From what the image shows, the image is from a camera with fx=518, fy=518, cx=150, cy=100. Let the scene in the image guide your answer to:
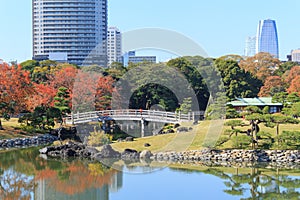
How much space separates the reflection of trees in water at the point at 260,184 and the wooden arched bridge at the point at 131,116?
10.8 metres

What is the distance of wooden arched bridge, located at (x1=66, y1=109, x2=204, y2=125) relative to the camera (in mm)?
31875

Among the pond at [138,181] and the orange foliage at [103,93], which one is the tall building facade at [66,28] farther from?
the pond at [138,181]

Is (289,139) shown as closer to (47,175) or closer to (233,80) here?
(47,175)

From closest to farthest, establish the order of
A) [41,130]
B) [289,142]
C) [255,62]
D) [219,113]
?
[289,142] < [219,113] < [41,130] < [255,62]

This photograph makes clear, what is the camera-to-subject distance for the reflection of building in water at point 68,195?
54.0ft

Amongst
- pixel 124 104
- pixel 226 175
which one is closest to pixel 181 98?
pixel 124 104

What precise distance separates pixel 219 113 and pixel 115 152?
834 cm

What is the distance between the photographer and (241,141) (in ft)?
77.0

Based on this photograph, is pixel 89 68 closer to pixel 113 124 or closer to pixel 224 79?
pixel 113 124

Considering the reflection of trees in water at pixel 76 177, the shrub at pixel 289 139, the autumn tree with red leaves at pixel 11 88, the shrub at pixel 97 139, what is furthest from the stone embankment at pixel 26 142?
the shrub at pixel 289 139

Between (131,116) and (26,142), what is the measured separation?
22.3 ft

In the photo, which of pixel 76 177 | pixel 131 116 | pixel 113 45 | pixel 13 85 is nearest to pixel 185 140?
pixel 131 116

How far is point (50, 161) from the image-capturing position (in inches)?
958

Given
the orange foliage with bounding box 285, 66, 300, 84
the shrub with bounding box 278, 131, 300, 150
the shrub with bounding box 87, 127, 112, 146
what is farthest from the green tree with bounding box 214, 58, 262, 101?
the shrub with bounding box 278, 131, 300, 150
